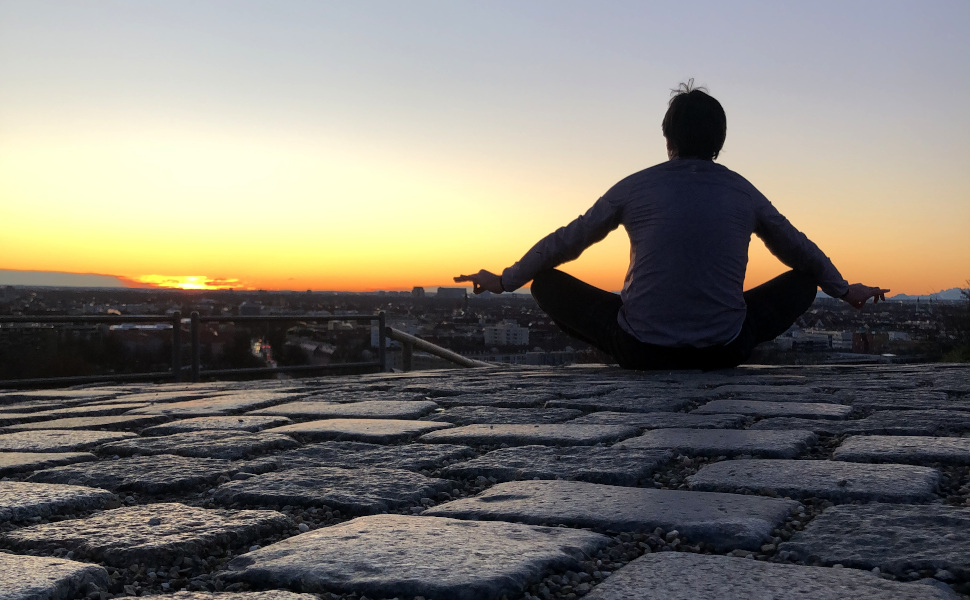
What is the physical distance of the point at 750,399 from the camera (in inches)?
137

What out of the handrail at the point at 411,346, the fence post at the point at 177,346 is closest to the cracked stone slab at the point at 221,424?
the fence post at the point at 177,346

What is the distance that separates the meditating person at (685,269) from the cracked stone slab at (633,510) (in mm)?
2646

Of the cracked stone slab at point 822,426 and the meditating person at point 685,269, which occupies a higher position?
the meditating person at point 685,269

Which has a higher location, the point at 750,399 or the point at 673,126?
the point at 673,126

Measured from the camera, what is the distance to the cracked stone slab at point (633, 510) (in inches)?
56.7

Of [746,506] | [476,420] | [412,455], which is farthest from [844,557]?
Result: [476,420]

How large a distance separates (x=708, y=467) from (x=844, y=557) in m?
0.73

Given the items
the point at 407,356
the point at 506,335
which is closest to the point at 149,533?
the point at 407,356

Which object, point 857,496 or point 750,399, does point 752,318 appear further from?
point 857,496

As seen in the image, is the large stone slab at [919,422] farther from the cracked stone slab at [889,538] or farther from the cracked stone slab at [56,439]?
the cracked stone slab at [56,439]

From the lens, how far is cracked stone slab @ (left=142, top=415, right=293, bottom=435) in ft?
9.82

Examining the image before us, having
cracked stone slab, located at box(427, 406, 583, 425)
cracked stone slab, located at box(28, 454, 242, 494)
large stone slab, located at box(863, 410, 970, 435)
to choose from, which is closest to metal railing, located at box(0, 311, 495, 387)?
cracked stone slab, located at box(427, 406, 583, 425)

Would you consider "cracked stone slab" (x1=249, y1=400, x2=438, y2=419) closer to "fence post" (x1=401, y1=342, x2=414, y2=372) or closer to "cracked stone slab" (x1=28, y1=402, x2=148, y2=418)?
"cracked stone slab" (x1=28, y1=402, x2=148, y2=418)

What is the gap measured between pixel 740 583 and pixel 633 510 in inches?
17.3
